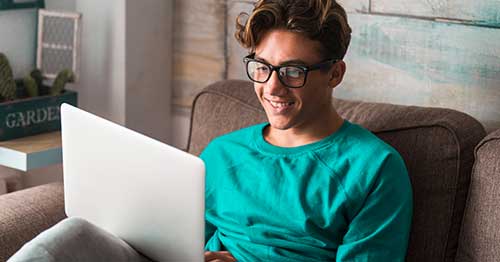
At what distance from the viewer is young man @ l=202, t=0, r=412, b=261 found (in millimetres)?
1694

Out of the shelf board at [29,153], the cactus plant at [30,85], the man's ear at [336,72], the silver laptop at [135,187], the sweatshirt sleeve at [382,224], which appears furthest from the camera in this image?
the cactus plant at [30,85]

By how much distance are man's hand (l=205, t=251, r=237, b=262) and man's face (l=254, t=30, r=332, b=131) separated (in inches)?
12.0

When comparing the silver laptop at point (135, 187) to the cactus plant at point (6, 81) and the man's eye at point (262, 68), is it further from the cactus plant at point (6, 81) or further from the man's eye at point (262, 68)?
the cactus plant at point (6, 81)

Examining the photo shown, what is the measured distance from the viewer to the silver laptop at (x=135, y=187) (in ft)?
4.77

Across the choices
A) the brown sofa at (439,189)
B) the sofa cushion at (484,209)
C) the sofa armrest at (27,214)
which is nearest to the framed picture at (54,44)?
the sofa armrest at (27,214)

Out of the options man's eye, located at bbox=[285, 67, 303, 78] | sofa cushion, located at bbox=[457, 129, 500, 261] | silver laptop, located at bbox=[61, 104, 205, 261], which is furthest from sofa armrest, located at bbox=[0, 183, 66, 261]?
sofa cushion, located at bbox=[457, 129, 500, 261]

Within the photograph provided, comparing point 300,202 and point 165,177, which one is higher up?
point 165,177

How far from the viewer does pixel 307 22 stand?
1724 mm

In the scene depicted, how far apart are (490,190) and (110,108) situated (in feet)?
4.38

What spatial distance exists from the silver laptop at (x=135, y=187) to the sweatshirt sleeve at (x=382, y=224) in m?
0.35

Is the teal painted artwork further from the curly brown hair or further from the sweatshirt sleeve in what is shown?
the sweatshirt sleeve

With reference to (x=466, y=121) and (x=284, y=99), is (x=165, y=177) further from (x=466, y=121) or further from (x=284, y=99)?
(x=466, y=121)

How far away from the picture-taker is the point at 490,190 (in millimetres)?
1744

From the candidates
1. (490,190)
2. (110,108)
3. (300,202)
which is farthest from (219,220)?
(110,108)
